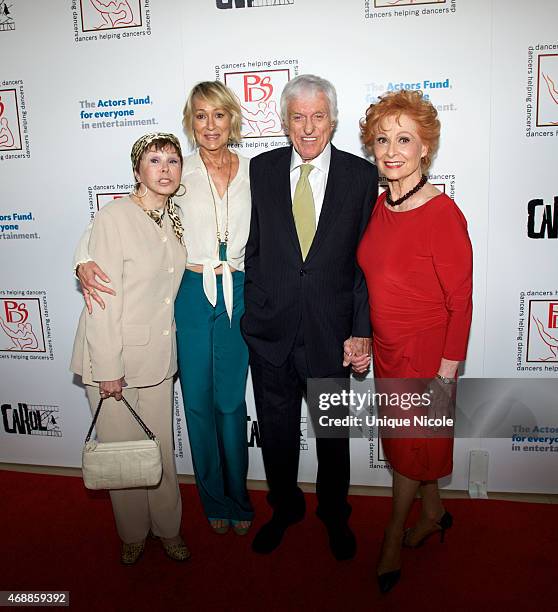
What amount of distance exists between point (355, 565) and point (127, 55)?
2713 mm

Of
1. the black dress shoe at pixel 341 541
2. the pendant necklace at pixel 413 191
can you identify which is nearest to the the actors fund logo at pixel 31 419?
the black dress shoe at pixel 341 541

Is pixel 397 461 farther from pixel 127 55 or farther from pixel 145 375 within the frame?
pixel 127 55

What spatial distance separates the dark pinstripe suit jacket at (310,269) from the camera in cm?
217

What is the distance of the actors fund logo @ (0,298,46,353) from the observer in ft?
10.6

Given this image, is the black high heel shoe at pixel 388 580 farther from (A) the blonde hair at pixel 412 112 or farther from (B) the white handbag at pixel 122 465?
(A) the blonde hair at pixel 412 112

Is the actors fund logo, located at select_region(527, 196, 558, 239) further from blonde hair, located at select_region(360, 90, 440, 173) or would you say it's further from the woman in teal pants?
the woman in teal pants

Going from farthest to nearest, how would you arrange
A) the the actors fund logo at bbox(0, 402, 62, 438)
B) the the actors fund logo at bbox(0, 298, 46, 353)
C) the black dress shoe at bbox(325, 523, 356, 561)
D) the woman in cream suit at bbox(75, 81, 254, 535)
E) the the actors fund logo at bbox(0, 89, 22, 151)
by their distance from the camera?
the the actors fund logo at bbox(0, 402, 62, 438)
the the actors fund logo at bbox(0, 298, 46, 353)
the the actors fund logo at bbox(0, 89, 22, 151)
the black dress shoe at bbox(325, 523, 356, 561)
the woman in cream suit at bbox(75, 81, 254, 535)

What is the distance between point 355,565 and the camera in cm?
241

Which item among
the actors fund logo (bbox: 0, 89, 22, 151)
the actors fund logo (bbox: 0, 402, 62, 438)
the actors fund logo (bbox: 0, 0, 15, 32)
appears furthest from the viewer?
the actors fund logo (bbox: 0, 402, 62, 438)

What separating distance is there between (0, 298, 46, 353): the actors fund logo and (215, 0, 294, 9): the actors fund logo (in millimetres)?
1917

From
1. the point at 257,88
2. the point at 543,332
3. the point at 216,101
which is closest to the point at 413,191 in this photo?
the point at 216,101

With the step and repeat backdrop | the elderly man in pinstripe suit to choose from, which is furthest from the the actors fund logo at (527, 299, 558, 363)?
the elderly man in pinstripe suit

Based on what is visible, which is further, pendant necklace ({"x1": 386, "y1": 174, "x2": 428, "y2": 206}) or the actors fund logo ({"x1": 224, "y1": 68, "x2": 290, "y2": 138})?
the actors fund logo ({"x1": 224, "y1": 68, "x2": 290, "y2": 138})

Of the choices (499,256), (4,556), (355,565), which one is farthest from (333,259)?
(4,556)
